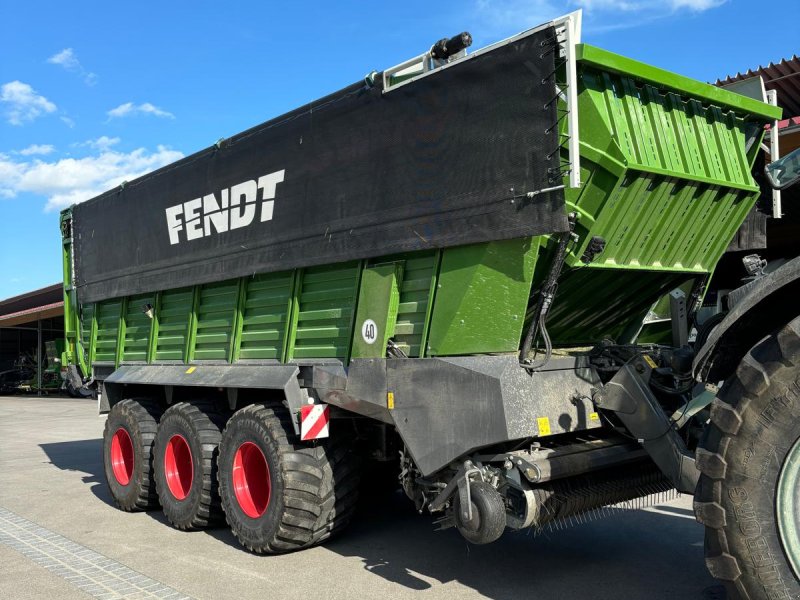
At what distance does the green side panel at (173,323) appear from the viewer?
7066 mm

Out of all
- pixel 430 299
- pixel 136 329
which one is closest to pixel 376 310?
pixel 430 299

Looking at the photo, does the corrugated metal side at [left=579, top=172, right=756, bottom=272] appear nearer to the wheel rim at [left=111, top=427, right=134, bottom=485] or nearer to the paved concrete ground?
the paved concrete ground

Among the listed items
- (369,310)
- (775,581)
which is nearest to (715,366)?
(775,581)

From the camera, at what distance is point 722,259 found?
227 inches

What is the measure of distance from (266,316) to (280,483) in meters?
1.39

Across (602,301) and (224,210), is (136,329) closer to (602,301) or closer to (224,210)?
(224,210)

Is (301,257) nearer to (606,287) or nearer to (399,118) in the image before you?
(399,118)

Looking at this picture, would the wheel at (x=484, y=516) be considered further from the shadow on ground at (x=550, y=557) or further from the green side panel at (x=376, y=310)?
the green side panel at (x=376, y=310)

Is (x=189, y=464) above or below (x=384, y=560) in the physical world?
above

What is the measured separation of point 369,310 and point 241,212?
6.13 ft

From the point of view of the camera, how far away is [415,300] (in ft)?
15.5

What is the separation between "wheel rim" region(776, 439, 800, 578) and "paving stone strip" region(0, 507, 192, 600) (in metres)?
3.55

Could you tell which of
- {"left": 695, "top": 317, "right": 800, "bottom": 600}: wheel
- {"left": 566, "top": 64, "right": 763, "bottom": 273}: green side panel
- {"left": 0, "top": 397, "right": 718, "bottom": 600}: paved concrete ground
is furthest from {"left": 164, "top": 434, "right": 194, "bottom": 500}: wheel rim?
{"left": 695, "top": 317, "right": 800, "bottom": 600}: wheel

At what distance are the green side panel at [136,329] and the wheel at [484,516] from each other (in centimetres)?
458
